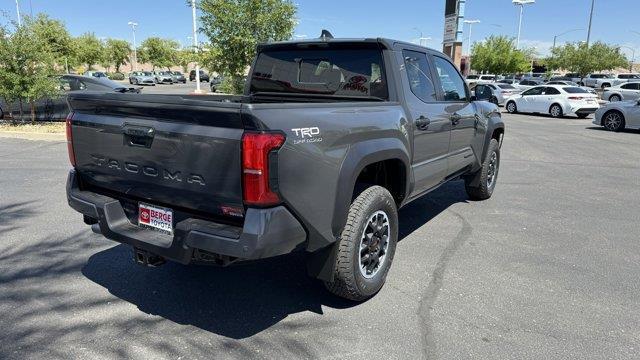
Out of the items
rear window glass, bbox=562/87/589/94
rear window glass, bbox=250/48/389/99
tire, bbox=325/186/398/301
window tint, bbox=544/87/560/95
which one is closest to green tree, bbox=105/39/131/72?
window tint, bbox=544/87/560/95

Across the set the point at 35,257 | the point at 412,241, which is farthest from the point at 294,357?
the point at 35,257

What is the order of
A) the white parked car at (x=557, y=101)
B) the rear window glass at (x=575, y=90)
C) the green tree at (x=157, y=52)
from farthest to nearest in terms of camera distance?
the green tree at (x=157, y=52), the rear window glass at (x=575, y=90), the white parked car at (x=557, y=101)

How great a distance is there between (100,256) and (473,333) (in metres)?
3.29

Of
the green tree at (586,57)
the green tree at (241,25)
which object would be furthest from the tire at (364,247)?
the green tree at (586,57)

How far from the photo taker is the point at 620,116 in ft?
51.0

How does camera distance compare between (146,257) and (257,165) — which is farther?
(146,257)

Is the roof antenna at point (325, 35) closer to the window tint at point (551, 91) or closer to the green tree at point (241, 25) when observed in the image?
the green tree at point (241, 25)

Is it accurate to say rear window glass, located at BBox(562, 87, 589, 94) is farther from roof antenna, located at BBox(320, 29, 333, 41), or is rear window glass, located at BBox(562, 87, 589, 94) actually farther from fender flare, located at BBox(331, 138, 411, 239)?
fender flare, located at BBox(331, 138, 411, 239)

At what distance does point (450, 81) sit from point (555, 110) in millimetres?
19043

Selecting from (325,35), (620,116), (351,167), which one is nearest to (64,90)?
(325,35)

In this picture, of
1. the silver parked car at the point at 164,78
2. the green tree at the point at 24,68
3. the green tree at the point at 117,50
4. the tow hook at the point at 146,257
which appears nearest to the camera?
the tow hook at the point at 146,257

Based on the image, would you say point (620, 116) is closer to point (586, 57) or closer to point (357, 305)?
point (357, 305)

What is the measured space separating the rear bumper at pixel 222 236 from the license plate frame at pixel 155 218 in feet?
0.12

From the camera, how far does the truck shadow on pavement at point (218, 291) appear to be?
3322 millimetres
